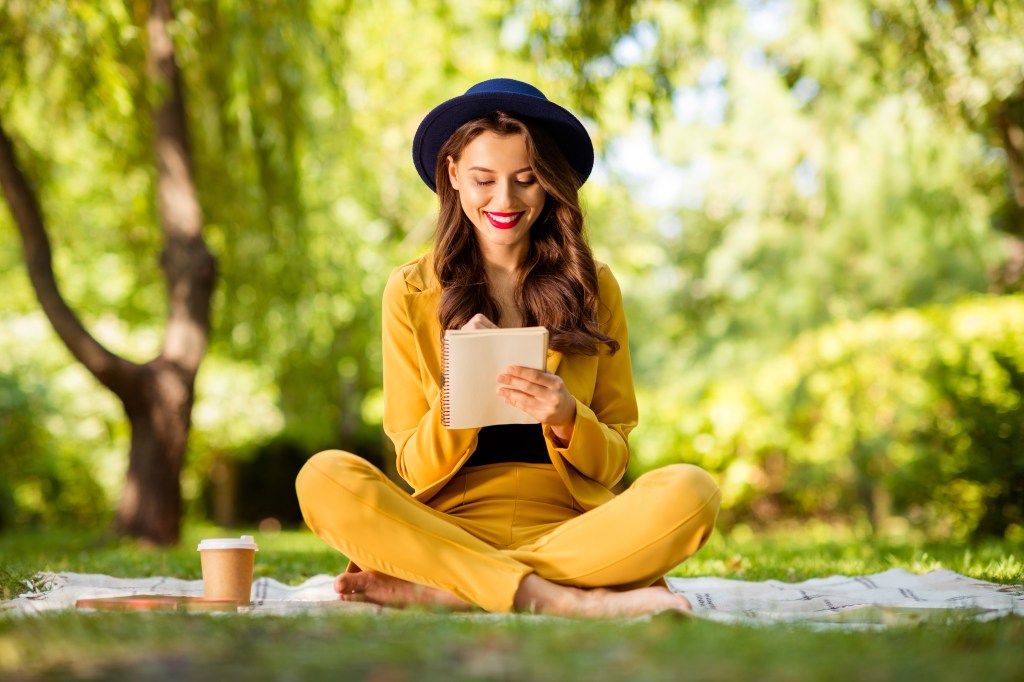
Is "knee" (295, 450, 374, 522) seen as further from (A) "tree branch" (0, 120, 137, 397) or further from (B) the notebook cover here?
(A) "tree branch" (0, 120, 137, 397)

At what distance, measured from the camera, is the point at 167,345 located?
6.64 m

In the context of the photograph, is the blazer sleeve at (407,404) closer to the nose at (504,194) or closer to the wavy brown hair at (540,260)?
the wavy brown hair at (540,260)

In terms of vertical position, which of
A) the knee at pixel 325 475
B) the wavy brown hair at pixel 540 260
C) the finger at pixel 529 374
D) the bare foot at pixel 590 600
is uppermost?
the wavy brown hair at pixel 540 260

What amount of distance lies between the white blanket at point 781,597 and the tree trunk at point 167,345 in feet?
9.63

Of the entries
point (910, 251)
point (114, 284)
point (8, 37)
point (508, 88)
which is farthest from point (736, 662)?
point (114, 284)

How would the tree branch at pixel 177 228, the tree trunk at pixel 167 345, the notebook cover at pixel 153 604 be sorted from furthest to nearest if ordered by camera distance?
the tree branch at pixel 177 228
the tree trunk at pixel 167 345
the notebook cover at pixel 153 604

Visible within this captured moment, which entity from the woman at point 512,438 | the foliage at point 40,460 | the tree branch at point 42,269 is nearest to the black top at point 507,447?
the woman at point 512,438

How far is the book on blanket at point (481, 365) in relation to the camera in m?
2.61

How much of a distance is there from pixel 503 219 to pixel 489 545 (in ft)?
2.93

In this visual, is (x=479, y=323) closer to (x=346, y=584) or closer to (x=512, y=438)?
(x=512, y=438)

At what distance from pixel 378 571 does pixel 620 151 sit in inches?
195

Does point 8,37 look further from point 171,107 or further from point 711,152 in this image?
point 711,152

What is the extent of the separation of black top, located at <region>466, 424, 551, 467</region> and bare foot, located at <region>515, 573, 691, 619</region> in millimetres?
482

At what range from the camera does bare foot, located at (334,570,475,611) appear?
9.03 feet
